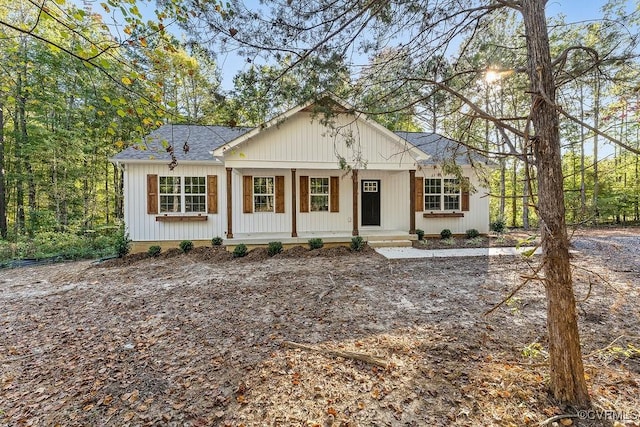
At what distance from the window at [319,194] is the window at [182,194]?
12.4 feet

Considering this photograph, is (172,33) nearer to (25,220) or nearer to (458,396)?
(458,396)

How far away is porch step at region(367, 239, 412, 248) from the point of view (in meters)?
9.95

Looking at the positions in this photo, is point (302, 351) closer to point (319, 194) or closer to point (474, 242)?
point (319, 194)

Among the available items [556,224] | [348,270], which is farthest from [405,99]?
[348,270]

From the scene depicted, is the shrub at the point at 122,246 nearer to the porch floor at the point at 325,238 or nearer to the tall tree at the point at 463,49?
the porch floor at the point at 325,238

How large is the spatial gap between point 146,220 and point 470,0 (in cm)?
1010

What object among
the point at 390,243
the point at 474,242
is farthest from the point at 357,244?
the point at 474,242

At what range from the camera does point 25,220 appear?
13477 mm

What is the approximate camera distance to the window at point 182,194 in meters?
9.90

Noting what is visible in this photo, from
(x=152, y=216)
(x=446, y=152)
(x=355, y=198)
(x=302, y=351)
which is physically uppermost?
(x=446, y=152)

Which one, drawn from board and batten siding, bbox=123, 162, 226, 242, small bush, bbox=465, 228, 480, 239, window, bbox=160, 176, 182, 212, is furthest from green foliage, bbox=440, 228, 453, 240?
window, bbox=160, 176, 182, 212

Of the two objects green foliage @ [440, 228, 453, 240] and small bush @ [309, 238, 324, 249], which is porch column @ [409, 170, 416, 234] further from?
small bush @ [309, 238, 324, 249]

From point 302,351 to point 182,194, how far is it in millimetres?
8332

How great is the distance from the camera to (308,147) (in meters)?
9.85
